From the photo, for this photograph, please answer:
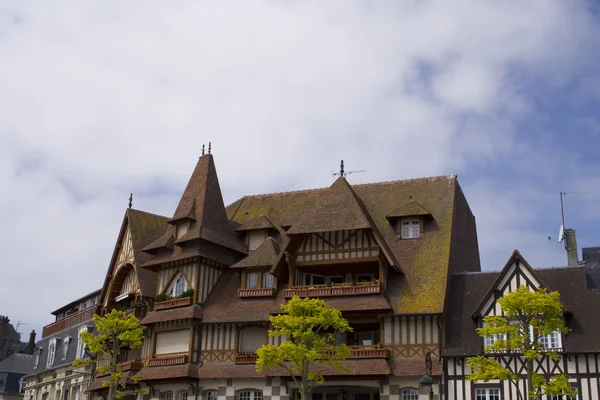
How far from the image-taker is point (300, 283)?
37031 millimetres

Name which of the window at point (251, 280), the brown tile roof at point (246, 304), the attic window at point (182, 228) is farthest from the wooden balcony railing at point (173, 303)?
the attic window at point (182, 228)

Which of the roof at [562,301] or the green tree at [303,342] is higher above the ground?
the roof at [562,301]

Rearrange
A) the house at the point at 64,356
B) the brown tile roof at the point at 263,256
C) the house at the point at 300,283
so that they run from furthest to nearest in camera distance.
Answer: the house at the point at 64,356, the brown tile roof at the point at 263,256, the house at the point at 300,283

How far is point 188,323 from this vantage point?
120ft

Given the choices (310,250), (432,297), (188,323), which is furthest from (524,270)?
(188,323)

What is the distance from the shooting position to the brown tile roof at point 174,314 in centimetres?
3631

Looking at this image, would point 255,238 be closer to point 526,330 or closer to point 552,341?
point 552,341

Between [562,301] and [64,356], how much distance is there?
31.3 m

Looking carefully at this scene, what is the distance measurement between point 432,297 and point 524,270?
393cm

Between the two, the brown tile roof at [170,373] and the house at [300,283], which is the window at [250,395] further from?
the brown tile roof at [170,373]

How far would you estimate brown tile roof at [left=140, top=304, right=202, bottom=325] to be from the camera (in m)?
36.3

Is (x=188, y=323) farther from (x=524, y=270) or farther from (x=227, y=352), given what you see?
(x=524, y=270)

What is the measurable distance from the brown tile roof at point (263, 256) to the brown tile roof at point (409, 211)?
556cm

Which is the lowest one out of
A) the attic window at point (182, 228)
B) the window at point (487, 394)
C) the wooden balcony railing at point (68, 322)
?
the window at point (487, 394)
